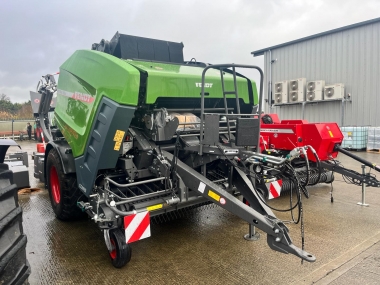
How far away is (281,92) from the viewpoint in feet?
54.0

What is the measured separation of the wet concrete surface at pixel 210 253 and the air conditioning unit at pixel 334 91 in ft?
34.9

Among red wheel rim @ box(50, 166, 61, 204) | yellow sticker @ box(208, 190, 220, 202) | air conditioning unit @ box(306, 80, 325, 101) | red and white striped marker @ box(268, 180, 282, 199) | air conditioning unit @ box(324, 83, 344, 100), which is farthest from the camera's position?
air conditioning unit @ box(306, 80, 325, 101)

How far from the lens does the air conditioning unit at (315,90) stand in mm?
14797

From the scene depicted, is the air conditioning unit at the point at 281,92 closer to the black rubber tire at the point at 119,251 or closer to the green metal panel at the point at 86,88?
the green metal panel at the point at 86,88

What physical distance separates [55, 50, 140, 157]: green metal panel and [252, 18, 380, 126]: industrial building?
13070 millimetres

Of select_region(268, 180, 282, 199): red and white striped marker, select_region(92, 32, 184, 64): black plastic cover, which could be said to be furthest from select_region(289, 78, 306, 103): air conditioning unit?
select_region(268, 180, 282, 199): red and white striped marker

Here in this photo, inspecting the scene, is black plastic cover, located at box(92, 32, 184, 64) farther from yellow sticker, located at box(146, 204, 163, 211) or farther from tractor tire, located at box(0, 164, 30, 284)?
tractor tire, located at box(0, 164, 30, 284)

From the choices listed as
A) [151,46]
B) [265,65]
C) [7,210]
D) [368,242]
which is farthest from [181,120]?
[265,65]

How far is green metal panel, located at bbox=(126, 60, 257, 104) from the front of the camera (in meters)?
3.31

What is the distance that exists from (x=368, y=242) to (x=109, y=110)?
323 cm

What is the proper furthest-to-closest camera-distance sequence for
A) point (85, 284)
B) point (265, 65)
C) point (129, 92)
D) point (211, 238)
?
point (265, 65), point (211, 238), point (129, 92), point (85, 284)

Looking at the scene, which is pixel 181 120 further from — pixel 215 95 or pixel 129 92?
pixel 129 92

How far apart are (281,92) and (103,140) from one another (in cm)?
1460

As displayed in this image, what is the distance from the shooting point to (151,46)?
4336mm
